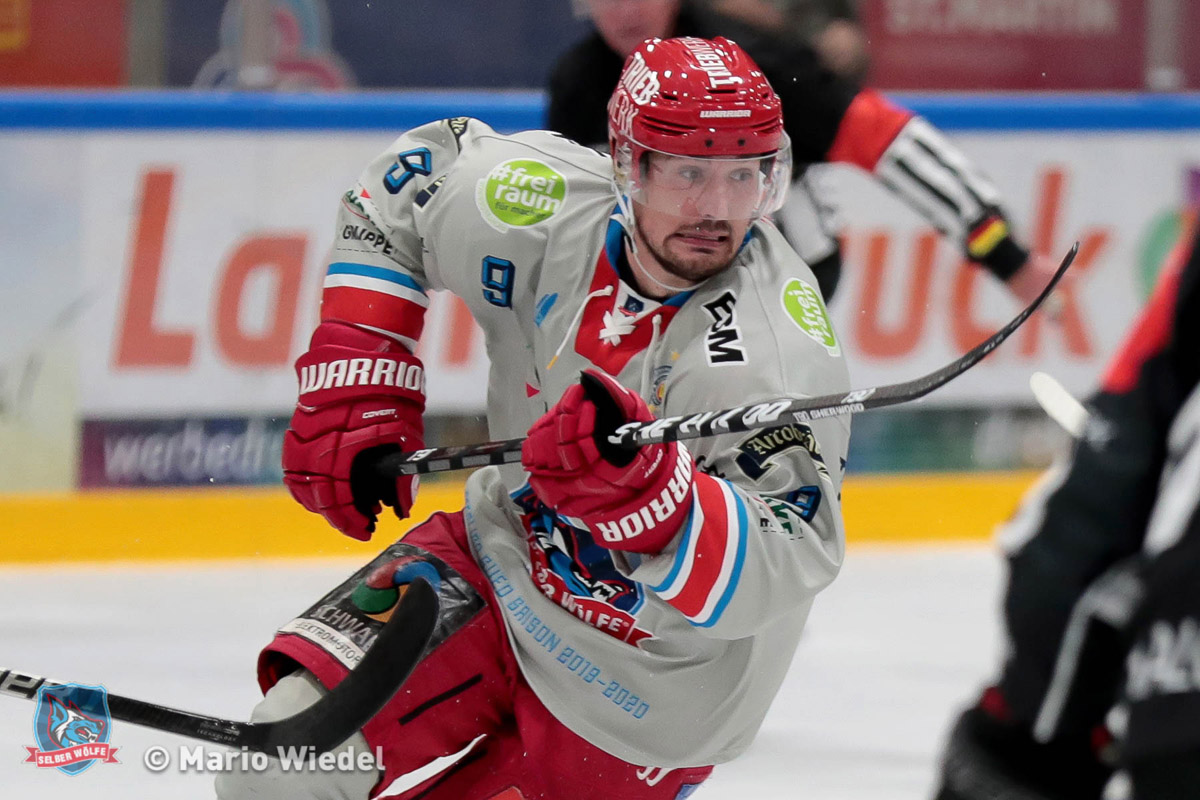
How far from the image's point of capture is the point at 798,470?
1944 mm

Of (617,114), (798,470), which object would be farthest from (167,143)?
(798,470)

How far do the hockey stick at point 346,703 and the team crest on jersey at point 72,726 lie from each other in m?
0.06

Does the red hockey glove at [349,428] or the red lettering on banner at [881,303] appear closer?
the red hockey glove at [349,428]

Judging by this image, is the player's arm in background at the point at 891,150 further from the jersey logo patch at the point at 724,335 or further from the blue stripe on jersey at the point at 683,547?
the blue stripe on jersey at the point at 683,547

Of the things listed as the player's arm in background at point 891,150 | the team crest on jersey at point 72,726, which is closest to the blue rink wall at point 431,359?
the player's arm in background at point 891,150

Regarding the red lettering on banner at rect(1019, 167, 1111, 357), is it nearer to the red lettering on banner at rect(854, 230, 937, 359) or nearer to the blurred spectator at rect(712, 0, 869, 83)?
the red lettering on banner at rect(854, 230, 937, 359)

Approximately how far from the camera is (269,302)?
171 inches

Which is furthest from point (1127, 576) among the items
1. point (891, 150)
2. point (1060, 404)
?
point (891, 150)

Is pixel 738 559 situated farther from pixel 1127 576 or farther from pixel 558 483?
pixel 1127 576

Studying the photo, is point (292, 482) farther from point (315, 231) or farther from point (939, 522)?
point (939, 522)

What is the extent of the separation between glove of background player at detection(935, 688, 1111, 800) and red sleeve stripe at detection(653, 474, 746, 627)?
0.59 m

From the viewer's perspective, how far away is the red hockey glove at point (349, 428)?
2312 mm

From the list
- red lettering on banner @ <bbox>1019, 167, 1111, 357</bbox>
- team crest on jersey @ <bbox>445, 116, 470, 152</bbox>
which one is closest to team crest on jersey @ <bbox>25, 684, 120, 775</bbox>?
team crest on jersey @ <bbox>445, 116, 470, 152</bbox>

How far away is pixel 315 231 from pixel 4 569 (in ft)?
3.53
